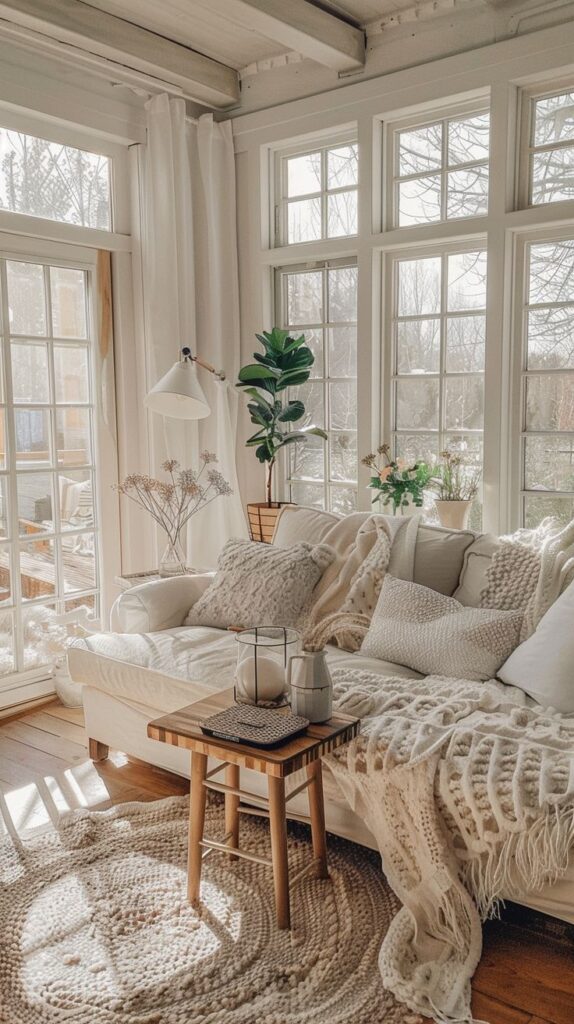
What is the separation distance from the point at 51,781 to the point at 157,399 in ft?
5.45

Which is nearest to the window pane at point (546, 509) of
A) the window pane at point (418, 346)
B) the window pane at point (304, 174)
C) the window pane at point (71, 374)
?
the window pane at point (418, 346)

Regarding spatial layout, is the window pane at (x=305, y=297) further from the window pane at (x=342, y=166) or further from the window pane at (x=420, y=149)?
the window pane at (x=420, y=149)

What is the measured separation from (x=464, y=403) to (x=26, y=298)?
2.01m

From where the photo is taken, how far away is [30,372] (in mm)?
3857

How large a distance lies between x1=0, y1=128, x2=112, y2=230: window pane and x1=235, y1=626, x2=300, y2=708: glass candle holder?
243cm

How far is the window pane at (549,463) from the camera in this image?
135 inches

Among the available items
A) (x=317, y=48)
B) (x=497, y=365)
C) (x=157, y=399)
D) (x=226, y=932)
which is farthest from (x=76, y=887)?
(x=317, y=48)

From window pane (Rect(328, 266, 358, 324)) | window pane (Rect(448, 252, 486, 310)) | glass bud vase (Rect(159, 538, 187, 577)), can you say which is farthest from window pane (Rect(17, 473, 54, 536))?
window pane (Rect(448, 252, 486, 310))

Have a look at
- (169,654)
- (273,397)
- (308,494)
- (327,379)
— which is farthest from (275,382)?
(169,654)

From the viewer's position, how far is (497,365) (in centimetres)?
349

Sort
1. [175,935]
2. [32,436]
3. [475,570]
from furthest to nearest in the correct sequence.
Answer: [32,436] < [475,570] < [175,935]

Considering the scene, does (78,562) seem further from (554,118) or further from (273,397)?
(554,118)

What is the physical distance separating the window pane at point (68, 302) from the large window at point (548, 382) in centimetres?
205

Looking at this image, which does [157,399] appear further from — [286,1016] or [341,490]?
[286,1016]
